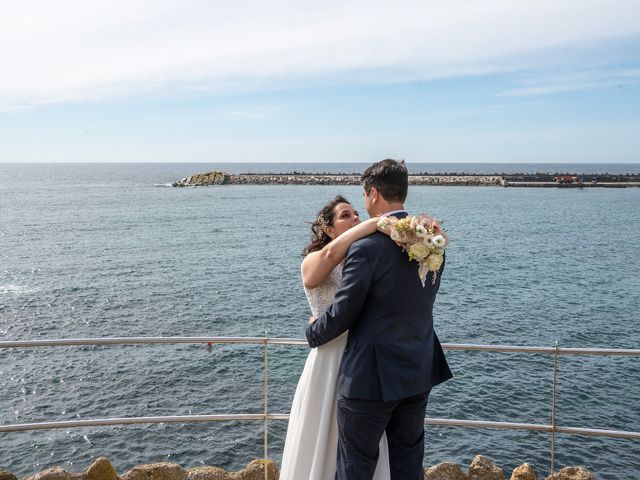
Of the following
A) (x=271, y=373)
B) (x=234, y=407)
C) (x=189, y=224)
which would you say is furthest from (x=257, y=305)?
(x=189, y=224)

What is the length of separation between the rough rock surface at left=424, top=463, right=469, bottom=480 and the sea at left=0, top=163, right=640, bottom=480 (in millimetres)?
2584

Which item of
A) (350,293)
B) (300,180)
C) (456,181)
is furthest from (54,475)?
(300,180)

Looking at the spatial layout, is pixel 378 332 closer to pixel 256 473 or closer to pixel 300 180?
pixel 256 473

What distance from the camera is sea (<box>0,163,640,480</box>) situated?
14594 mm

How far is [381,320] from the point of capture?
3025 millimetres

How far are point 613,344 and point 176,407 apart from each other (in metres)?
16.1

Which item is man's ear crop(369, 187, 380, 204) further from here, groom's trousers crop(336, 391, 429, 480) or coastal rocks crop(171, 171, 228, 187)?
coastal rocks crop(171, 171, 228, 187)

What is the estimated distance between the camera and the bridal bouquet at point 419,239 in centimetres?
290

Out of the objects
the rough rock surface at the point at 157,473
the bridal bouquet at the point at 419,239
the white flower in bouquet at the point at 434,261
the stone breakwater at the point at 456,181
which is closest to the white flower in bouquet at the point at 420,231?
the bridal bouquet at the point at 419,239

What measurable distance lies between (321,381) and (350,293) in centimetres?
70

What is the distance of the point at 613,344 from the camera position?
22.2m

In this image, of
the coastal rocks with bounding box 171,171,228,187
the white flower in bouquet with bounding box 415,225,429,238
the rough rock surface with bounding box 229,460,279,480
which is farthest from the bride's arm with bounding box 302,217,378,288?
the coastal rocks with bounding box 171,171,228,187

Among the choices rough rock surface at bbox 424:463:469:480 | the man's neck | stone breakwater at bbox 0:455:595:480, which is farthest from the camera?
rough rock surface at bbox 424:463:469:480

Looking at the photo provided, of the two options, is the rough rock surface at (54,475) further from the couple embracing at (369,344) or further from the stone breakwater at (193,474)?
the couple embracing at (369,344)
